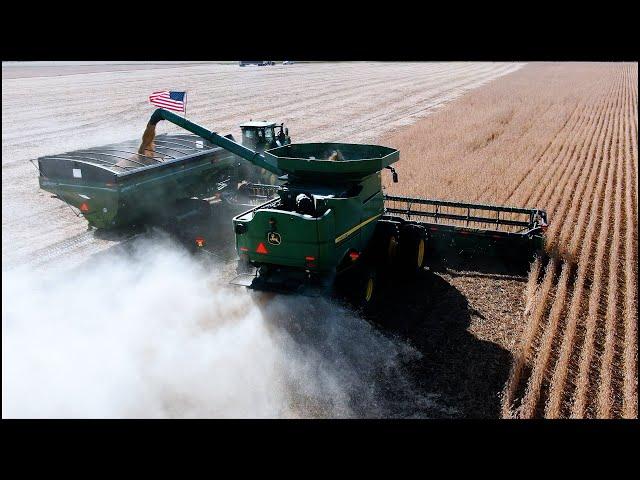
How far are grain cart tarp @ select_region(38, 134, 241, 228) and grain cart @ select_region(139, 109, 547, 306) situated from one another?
1489mm

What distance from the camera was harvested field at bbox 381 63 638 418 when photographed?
26.3ft

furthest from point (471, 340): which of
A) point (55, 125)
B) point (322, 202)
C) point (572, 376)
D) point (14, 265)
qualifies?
point (55, 125)

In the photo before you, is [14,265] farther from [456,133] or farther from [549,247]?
[456,133]

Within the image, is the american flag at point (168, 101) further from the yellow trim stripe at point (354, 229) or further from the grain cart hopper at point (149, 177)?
the yellow trim stripe at point (354, 229)

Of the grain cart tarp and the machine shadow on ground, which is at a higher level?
the grain cart tarp

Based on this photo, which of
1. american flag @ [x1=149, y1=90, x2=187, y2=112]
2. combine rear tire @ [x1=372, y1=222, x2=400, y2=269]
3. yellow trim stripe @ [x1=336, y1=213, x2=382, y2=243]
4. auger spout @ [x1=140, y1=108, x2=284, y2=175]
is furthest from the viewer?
american flag @ [x1=149, y1=90, x2=187, y2=112]

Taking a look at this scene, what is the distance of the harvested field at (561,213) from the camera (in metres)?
8.02

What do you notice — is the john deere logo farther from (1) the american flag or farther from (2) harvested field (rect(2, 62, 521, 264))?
(2) harvested field (rect(2, 62, 521, 264))

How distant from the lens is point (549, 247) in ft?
41.7

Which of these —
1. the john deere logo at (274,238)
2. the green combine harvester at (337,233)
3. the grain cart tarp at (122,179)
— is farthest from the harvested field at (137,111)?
the john deere logo at (274,238)

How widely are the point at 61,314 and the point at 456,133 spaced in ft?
71.7

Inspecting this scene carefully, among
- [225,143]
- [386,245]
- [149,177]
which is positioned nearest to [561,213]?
[386,245]

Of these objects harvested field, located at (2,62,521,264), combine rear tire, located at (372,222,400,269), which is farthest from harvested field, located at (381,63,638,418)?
harvested field, located at (2,62,521,264)

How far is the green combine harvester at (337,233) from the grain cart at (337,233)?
18 millimetres
